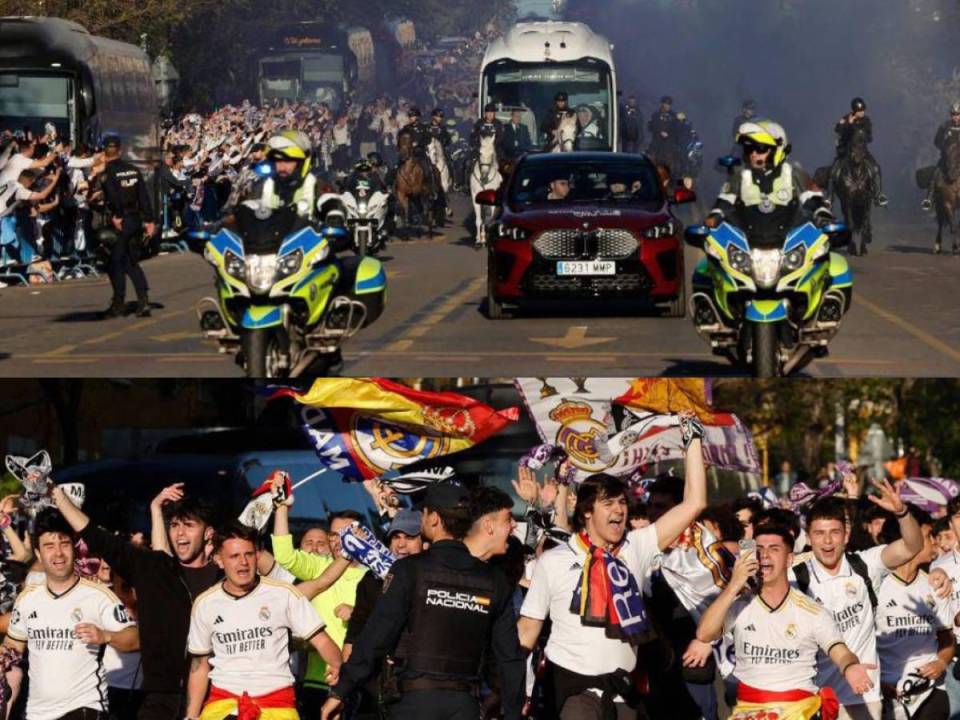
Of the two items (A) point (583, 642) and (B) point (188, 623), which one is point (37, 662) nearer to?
(B) point (188, 623)

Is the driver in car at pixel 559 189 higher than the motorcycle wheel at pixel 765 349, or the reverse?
the motorcycle wheel at pixel 765 349

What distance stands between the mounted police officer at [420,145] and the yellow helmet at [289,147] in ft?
79.8

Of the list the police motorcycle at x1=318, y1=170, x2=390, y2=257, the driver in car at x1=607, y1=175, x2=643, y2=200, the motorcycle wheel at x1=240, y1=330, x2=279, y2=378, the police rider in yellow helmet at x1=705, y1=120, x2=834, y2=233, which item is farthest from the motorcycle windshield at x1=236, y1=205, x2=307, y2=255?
the police motorcycle at x1=318, y1=170, x2=390, y2=257

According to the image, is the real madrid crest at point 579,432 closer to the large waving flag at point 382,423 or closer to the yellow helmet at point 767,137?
the large waving flag at point 382,423

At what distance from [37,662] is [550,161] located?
47.0ft

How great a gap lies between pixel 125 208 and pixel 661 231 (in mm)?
5688

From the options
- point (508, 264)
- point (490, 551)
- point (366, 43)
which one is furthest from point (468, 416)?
point (366, 43)

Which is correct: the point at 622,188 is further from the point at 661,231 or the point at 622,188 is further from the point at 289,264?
the point at 289,264

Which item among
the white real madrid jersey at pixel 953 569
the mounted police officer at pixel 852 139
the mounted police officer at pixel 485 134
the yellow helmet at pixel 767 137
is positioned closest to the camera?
the white real madrid jersey at pixel 953 569

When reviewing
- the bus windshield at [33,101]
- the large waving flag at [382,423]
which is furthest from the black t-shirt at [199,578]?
the bus windshield at [33,101]

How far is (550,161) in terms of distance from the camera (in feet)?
79.9

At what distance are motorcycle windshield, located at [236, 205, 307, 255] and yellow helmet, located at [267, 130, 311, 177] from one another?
1.47 ft

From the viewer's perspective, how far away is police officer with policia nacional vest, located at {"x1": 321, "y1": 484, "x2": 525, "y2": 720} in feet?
30.5

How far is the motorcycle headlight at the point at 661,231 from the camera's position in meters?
22.5
